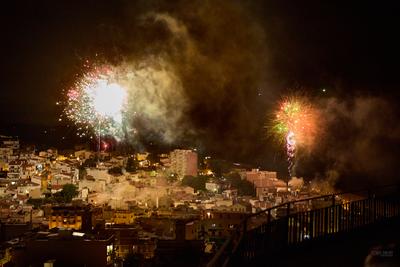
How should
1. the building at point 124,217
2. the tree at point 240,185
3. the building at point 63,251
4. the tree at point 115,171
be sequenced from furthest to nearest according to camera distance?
the tree at point 115,171, the tree at point 240,185, the building at point 124,217, the building at point 63,251

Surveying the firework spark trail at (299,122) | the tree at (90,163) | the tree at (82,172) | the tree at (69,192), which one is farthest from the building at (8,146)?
the firework spark trail at (299,122)

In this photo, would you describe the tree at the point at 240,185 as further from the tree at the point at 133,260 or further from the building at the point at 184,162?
A: the tree at the point at 133,260

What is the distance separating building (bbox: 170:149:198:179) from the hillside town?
0.08 metres

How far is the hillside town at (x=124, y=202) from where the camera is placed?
52.8 ft

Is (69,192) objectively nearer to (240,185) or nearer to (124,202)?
(124,202)

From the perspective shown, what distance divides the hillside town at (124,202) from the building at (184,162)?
0.08m

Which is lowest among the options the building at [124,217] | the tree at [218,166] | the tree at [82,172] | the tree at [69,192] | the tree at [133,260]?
the tree at [133,260]

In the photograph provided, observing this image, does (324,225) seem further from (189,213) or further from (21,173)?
(21,173)

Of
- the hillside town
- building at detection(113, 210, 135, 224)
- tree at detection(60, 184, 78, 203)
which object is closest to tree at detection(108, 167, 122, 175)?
the hillside town

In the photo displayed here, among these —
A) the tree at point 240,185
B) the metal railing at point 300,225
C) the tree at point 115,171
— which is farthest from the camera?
the tree at point 115,171

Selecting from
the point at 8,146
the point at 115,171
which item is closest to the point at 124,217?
the point at 115,171

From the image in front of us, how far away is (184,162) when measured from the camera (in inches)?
1496

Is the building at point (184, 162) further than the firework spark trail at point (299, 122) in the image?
Yes

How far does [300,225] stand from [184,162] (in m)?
31.7
